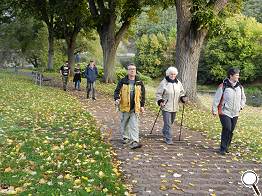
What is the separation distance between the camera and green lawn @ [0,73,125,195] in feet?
23.8

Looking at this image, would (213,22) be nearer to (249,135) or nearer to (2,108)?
(249,135)

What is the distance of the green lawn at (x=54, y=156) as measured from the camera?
23.8ft

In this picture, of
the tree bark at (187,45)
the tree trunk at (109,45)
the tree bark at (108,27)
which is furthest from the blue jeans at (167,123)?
the tree trunk at (109,45)

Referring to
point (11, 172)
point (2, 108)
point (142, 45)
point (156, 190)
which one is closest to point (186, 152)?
point (156, 190)

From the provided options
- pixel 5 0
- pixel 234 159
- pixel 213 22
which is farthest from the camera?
pixel 5 0

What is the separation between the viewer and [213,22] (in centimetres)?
1827

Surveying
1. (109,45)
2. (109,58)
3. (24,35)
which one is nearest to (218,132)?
(109,45)

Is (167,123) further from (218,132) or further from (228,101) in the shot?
(218,132)

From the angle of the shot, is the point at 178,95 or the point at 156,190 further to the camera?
the point at 178,95

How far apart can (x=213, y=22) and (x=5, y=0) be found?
28.9 meters

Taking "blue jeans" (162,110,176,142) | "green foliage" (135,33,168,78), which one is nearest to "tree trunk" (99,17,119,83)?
"blue jeans" (162,110,176,142)

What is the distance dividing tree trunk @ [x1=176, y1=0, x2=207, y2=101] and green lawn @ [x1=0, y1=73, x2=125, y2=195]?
6312mm

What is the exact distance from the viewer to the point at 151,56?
76.5 m

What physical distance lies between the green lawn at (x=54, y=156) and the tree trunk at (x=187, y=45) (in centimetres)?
631
